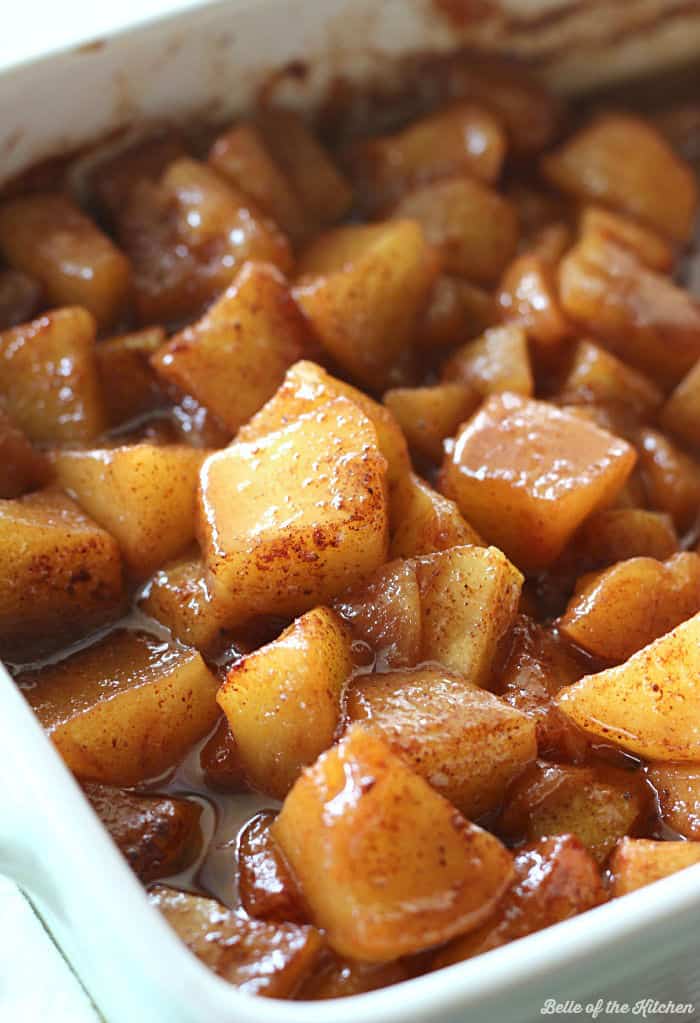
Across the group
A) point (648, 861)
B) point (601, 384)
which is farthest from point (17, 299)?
point (648, 861)

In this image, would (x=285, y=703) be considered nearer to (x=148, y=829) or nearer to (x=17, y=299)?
(x=148, y=829)

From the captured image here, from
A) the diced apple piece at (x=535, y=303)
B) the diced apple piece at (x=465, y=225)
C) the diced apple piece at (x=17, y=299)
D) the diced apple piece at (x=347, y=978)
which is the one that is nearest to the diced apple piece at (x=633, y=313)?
the diced apple piece at (x=535, y=303)

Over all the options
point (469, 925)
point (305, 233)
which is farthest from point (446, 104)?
point (469, 925)

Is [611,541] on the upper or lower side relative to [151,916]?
lower

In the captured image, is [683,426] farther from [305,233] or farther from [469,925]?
[469,925]

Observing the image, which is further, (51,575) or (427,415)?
(427,415)

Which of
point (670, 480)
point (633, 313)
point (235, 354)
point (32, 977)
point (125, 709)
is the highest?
point (235, 354)

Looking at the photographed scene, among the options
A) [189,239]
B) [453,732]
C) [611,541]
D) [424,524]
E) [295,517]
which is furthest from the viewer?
[189,239]
